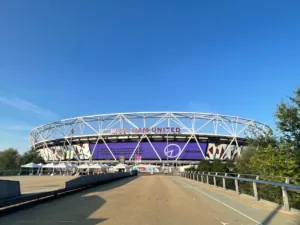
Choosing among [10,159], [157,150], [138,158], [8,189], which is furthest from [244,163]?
[10,159]

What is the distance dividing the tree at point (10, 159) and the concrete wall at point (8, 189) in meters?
86.3

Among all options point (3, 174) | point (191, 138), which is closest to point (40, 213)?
point (3, 174)

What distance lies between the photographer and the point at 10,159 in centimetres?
9525

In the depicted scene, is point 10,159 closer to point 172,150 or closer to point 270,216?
point 172,150

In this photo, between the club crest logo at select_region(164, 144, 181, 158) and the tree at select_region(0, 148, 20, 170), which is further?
the club crest logo at select_region(164, 144, 181, 158)

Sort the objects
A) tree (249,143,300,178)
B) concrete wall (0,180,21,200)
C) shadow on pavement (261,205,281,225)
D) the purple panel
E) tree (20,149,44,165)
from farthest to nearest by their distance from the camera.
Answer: the purple panel, tree (20,149,44,165), tree (249,143,300,178), concrete wall (0,180,21,200), shadow on pavement (261,205,281,225)

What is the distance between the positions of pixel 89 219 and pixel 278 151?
783 inches

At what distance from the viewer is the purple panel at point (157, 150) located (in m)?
119

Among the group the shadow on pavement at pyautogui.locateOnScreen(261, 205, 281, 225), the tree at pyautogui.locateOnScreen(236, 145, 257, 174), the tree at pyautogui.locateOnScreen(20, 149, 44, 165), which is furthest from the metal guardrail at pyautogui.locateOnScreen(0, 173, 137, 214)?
the tree at pyautogui.locateOnScreen(20, 149, 44, 165)

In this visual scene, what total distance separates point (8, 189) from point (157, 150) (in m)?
110

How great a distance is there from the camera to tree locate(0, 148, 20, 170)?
90938 millimetres

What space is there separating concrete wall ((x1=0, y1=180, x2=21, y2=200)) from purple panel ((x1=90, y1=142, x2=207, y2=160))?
353 feet

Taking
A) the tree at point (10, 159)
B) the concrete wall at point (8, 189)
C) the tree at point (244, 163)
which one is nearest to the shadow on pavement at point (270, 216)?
the concrete wall at point (8, 189)

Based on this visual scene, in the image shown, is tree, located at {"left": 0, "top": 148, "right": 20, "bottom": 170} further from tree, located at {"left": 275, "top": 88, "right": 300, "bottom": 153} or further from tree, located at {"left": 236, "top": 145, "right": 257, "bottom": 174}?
tree, located at {"left": 275, "top": 88, "right": 300, "bottom": 153}
